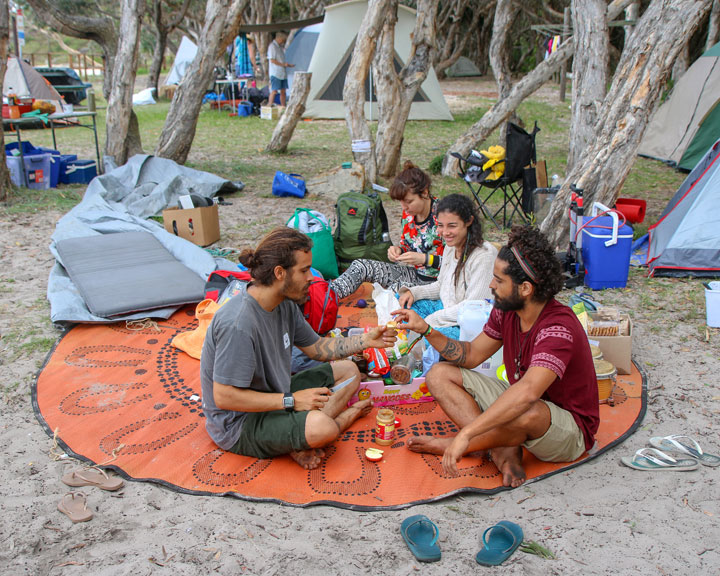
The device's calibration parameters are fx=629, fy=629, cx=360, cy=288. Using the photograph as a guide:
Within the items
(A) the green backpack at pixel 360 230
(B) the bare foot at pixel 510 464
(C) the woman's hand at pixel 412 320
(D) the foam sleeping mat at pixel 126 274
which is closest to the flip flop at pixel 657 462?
(B) the bare foot at pixel 510 464

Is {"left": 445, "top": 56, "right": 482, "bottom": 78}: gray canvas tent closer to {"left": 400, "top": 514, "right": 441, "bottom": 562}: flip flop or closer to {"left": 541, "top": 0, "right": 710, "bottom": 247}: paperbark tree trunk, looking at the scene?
{"left": 541, "top": 0, "right": 710, "bottom": 247}: paperbark tree trunk

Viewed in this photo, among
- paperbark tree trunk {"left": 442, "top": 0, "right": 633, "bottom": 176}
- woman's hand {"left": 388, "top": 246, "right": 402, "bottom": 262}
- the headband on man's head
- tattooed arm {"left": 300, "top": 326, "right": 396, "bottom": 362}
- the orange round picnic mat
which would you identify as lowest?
the orange round picnic mat

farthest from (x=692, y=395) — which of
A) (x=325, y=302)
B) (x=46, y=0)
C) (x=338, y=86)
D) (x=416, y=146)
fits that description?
(x=338, y=86)

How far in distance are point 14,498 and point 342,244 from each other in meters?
3.35

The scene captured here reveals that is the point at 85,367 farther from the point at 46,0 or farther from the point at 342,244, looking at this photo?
the point at 46,0

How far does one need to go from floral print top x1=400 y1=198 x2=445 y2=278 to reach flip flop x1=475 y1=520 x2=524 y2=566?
2405mm

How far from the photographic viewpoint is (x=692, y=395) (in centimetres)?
366

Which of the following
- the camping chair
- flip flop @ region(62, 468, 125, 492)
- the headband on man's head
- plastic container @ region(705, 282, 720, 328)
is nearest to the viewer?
the headband on man's head

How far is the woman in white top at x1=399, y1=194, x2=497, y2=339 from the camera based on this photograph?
13.0 ft

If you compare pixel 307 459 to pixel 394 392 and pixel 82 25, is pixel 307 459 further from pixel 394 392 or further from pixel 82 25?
pixel 82 25

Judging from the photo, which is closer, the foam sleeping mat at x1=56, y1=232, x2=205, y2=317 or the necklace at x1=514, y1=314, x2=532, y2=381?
the necklace at x1=514, y1=314, x2=532, y2=381

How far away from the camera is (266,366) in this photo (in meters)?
2.96

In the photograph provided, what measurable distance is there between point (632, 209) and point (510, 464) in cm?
482

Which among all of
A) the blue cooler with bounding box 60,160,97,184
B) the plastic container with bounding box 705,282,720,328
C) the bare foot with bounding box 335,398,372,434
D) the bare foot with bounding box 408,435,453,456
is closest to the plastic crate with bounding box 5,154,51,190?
the blue cooler with bounding box 60,160,97,184
